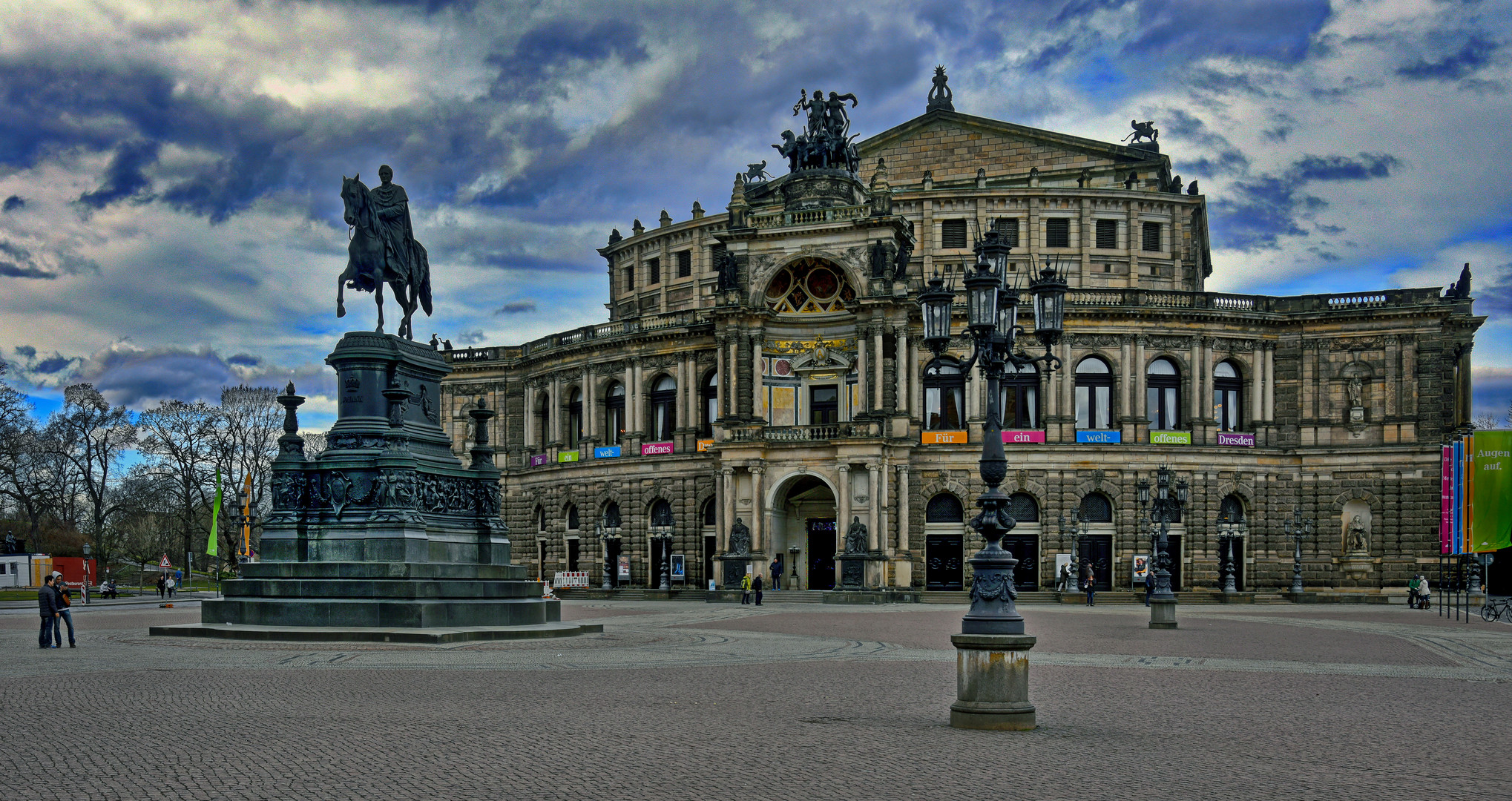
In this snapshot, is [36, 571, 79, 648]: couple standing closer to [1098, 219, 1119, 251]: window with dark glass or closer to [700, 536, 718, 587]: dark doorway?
[700, 536, 718, 587]: dark doorway

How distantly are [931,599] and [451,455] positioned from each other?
3451 cm

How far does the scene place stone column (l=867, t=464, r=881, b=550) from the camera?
61.0m

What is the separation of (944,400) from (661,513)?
16.6 metres

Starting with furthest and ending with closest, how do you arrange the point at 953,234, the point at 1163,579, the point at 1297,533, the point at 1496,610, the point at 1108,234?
the point at 953,234
the point at 1108,234
the point at 1297,533
the point at 1496,610
the point at 1163,579

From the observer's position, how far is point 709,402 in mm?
70125

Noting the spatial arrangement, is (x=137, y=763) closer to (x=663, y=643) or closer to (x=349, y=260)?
(x=663, y=643)

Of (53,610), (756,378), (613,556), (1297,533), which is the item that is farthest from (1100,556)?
(53,610)

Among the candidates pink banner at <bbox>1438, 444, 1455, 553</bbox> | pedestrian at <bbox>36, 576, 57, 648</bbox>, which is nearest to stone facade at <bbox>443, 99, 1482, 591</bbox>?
pink banner at <bbox>1438, 444, 1455, 553</bbox>

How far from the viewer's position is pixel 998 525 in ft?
50.9

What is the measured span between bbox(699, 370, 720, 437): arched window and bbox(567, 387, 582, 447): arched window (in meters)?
9.15

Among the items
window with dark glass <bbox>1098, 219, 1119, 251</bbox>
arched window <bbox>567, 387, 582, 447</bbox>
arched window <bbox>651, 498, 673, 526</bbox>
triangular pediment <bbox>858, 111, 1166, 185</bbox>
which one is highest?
triangular pediment <bbox>858, 111, 1166, 185</bbox>

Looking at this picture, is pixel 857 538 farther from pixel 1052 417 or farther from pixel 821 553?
pixel 1052 417

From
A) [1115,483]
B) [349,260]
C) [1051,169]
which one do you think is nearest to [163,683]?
[349,260]

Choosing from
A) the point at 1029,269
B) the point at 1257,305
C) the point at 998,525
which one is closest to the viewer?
the point at 998,525
